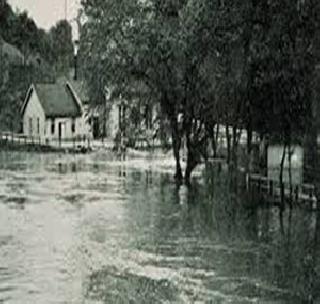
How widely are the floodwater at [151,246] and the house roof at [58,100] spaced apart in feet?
177

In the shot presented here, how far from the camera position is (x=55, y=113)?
357 ft

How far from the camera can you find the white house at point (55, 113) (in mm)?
108938

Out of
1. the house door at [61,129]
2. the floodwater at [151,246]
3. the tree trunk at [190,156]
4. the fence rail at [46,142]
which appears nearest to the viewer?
the floodwater at [151,246]

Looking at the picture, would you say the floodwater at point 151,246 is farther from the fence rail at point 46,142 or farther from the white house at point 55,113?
the white house at point 55,113

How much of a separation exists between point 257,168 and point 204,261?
32732 mm

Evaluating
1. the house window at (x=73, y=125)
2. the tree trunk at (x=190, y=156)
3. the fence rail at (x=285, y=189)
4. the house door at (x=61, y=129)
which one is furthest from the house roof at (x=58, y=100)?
the fence rail at (x=285, y=189)

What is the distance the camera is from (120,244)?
31719 mm

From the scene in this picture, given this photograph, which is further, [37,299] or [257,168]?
[257,168]

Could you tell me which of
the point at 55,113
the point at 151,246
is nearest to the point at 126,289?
the point at 151,246

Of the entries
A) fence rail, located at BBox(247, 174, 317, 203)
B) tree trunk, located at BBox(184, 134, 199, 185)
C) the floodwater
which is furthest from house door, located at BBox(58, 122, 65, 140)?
fence rail, located at BBox(247, 174, 317, 203)

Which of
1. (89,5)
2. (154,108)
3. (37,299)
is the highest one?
(89,5)

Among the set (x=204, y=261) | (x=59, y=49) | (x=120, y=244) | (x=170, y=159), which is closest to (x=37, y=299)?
(x=204, y=261)

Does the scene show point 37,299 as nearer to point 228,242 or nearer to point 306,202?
point 228,242

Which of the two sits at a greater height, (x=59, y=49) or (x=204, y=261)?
(x=59, y=49)
